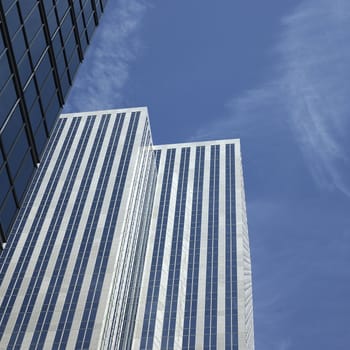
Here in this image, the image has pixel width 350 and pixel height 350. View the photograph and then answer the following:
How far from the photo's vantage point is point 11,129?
28594 millimetres

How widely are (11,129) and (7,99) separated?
1.61 metres

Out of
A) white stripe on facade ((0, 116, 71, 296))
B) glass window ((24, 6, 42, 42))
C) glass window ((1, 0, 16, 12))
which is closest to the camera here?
glass window ((1, 0, 16, 12))

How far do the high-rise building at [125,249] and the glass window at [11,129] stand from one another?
230 feet

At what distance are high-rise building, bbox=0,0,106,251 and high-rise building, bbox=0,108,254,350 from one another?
216 ft

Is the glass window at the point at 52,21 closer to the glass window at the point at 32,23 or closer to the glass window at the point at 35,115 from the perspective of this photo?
the glass window at the point at 32,23

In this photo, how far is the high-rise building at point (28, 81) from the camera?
91.6 feet

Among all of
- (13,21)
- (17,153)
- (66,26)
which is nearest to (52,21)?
(66,26)

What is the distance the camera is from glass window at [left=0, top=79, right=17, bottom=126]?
89.3 feet

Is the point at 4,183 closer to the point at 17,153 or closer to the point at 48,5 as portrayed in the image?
the point at 17,153

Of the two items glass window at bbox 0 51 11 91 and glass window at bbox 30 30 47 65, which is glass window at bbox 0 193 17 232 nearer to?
glass window at bbox 0 51 11 91

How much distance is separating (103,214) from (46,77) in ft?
281

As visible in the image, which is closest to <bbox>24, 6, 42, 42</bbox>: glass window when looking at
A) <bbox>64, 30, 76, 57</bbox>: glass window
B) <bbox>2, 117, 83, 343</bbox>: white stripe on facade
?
<bbox>64, 30, 76, 57</bbox>: glass window

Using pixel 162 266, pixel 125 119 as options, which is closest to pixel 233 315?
pixel 162 266

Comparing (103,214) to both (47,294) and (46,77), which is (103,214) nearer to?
(47,294)
